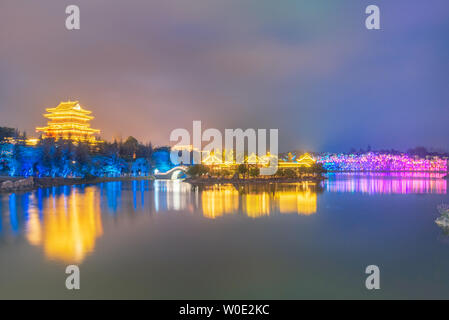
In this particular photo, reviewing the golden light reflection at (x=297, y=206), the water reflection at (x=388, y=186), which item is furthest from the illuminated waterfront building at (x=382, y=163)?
the golden light reflection at (x=297, y=206)

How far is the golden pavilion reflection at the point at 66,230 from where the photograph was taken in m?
8.87

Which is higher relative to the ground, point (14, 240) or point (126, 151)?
point (126, 151)

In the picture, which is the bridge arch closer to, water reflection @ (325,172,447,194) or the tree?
the tree

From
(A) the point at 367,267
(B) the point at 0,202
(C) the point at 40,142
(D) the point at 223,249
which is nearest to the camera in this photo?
(A) the point at 367,267

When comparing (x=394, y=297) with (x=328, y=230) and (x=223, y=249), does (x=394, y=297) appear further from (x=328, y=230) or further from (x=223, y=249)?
(x=328, y=230)

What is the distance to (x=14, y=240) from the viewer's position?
33.1 feet

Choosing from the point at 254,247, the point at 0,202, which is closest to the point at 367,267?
the point at 254,247

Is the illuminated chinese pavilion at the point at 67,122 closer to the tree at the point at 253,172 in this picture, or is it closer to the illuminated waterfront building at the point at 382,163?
the tree at the point at 253,172

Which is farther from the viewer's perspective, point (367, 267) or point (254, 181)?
point (254, 181)

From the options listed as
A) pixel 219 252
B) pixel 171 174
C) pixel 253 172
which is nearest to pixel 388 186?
pixel 253 172

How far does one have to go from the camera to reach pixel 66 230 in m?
11.4

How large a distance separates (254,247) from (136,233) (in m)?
4.29

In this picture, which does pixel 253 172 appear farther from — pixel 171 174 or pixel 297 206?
pixel 297 206
